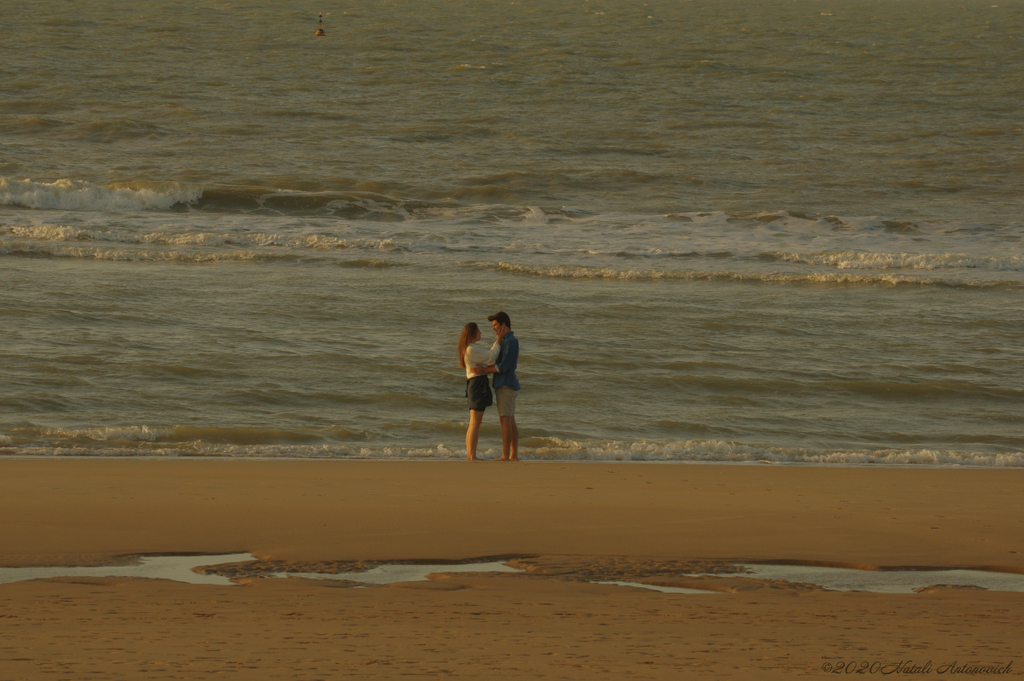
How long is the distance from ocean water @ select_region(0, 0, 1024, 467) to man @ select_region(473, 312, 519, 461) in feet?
1.86

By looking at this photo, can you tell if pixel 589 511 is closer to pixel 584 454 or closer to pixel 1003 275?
pixel 584 454

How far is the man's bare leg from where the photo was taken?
8.70 m

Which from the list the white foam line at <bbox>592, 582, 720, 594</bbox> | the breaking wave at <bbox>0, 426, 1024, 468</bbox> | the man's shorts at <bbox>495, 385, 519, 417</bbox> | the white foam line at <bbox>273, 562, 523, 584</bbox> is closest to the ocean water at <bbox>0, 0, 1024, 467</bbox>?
the breaking wave at <bbox>0, 426, 1024, 468</bbox>

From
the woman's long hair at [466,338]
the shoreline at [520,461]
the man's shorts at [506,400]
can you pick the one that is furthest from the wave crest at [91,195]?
the man's shorts at [506,400]

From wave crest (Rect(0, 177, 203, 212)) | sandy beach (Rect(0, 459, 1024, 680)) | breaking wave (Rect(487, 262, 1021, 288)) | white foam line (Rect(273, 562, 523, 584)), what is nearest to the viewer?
sandy beach (Rect(0, 459, 1024, 680))

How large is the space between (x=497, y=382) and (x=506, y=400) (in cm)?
20

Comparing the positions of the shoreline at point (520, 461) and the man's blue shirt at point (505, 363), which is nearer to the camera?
the shoreline at point (520, 461)

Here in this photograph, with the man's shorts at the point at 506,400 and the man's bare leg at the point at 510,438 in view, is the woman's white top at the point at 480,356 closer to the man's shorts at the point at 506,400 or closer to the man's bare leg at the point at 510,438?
the man's shorts at the point at 506,400


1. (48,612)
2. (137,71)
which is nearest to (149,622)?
(48,612)

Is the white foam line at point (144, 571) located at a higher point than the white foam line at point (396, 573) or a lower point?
higher

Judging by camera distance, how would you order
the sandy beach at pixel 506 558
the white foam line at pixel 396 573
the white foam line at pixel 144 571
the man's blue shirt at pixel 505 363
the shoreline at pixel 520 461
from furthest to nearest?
the man's blue shirt at pixel 505 363 → the shoreline at pixel 520 461 → the white foam line at pixel 396 573 → the white foam line at pixel 144 571 → the sandy beach at pixel 506 558

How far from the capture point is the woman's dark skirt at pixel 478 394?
866 centimetres

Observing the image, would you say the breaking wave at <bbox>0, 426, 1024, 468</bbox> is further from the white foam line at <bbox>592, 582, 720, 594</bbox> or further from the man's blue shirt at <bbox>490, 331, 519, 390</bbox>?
the white foam line at <bbox>592, 582, 720, 594</bbox>

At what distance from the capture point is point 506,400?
862 cm
